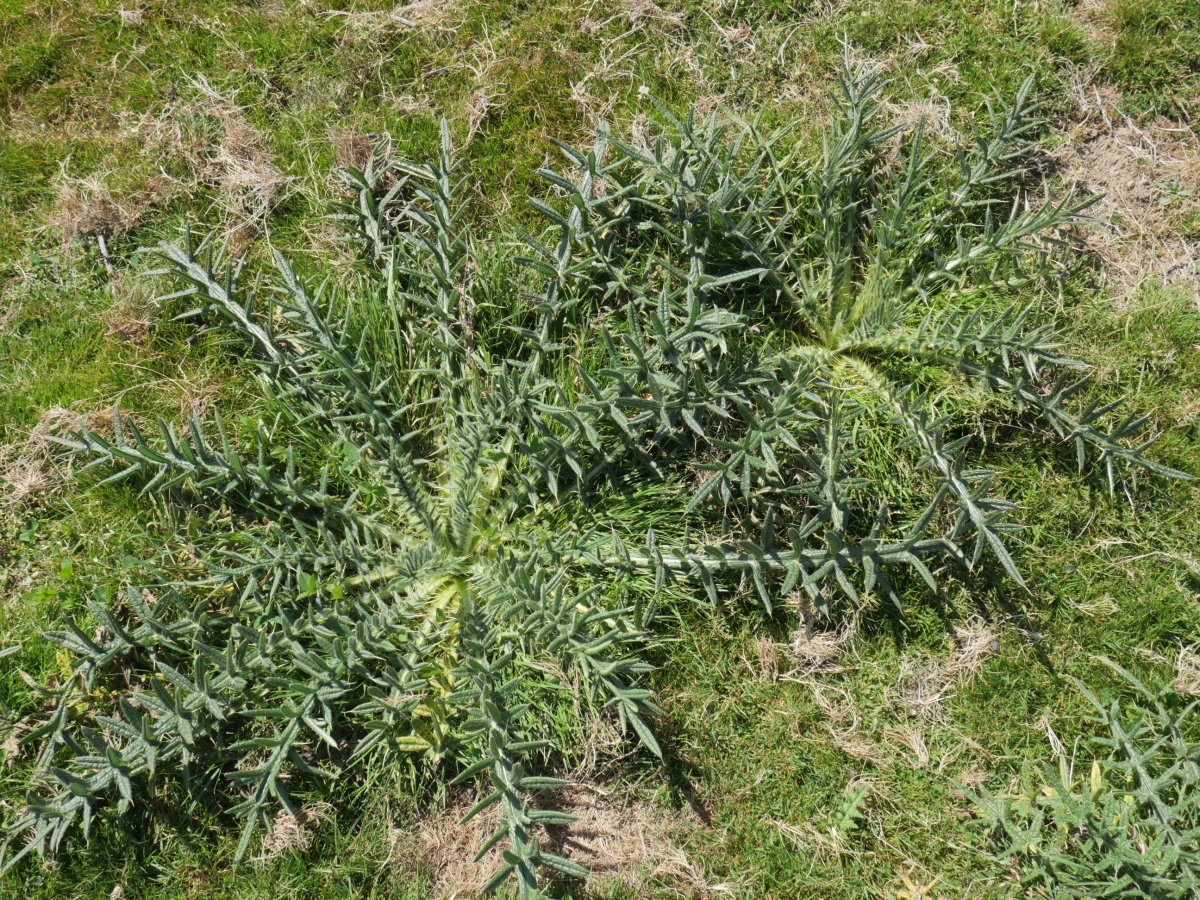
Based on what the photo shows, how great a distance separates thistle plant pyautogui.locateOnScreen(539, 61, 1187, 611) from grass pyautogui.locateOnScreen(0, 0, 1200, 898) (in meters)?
0.20

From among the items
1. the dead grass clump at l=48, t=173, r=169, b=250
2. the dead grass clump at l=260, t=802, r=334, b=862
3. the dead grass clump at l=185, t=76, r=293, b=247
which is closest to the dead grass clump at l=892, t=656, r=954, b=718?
the dead grass clump at l=260, t=802, r=334, b=862

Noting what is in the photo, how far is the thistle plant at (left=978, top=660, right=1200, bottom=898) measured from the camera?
8.13ft

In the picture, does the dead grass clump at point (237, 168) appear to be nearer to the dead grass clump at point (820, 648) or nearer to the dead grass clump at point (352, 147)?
the dead grass clump at point (352, 147)

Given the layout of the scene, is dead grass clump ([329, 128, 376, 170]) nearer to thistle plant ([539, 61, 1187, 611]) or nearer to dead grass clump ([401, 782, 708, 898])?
thistle plant ([539, 61, 1187, 611])

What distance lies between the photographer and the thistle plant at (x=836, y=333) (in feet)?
8.41

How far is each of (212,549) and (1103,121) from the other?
3.41 meters

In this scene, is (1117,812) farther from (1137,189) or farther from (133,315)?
(133,315)

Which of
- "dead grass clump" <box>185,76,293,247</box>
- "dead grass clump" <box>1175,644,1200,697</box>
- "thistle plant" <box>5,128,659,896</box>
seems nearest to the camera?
"thistle plant" <box>5,128,659,896</box>

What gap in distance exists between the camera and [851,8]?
3.29 meters

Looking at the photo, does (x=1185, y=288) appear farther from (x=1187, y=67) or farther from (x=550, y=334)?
(x=550, y=334)

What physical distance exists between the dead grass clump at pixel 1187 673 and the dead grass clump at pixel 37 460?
3.64 meters

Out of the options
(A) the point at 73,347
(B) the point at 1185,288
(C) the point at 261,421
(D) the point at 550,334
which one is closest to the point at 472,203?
(D) the point at 550,334

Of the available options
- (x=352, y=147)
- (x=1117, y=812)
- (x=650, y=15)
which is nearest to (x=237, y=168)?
(x=352, y=147)

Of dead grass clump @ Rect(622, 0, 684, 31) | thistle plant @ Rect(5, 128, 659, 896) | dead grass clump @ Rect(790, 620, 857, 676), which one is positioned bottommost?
dead grass clump @ Rect(790, 620, 857, 676)
